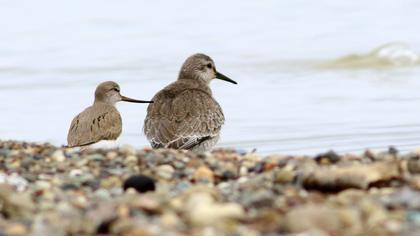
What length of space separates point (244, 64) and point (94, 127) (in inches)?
313

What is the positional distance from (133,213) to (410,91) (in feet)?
30.2

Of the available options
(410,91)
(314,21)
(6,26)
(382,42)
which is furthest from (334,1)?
(410,91)

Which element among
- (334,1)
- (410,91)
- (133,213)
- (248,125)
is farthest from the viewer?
(334,1)

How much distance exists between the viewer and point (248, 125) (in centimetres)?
1268

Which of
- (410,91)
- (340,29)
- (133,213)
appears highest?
(340,29)

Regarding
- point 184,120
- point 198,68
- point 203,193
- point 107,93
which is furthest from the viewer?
point 198,68

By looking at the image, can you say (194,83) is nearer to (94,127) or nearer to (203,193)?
(94,127)

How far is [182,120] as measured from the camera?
35.0 feet

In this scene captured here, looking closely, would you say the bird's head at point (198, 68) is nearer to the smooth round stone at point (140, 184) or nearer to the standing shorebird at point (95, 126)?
the standing shorebird at point (95, 126)

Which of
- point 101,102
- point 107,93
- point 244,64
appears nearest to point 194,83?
point 107,93

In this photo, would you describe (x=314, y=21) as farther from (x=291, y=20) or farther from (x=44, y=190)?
(x=44, y=190)

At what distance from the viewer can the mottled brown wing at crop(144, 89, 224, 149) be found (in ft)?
34.6

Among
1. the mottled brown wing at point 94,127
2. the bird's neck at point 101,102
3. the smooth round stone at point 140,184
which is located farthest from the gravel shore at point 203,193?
the bird's neck at point 101,102

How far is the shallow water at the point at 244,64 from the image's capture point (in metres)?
12.5
